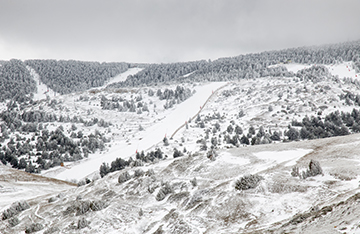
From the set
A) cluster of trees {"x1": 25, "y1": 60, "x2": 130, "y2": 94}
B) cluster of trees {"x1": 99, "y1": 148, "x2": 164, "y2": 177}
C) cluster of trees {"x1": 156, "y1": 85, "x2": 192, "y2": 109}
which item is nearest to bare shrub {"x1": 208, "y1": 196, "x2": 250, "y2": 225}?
cluster of trees {"x1": 99, "y1": 148, "x2": 164, "y2": 177}

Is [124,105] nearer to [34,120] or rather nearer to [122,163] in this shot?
[34,120]

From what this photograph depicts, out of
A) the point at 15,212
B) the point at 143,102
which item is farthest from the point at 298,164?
the point at 143,102

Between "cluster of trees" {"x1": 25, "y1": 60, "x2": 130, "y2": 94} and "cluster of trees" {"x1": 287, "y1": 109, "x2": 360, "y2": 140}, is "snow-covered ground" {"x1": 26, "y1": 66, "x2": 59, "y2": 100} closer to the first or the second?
"cluster of trees" {"x1": 25, "y1": 60, "x2": 130, "y2": 94}

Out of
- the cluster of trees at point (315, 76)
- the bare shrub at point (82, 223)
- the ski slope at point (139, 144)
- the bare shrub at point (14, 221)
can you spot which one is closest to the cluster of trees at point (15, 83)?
the ski slope at point (139, 144)

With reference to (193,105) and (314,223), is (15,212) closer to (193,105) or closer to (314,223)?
(314,223)

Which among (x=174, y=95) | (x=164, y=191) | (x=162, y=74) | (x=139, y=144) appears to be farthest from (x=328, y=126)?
(x=162, y=74)

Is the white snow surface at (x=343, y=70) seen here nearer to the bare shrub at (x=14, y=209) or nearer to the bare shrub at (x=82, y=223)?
the bare shrub at (x=82, y=223)

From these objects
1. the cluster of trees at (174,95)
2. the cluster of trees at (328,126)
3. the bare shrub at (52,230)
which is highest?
the cluster of trees at (174,95)
